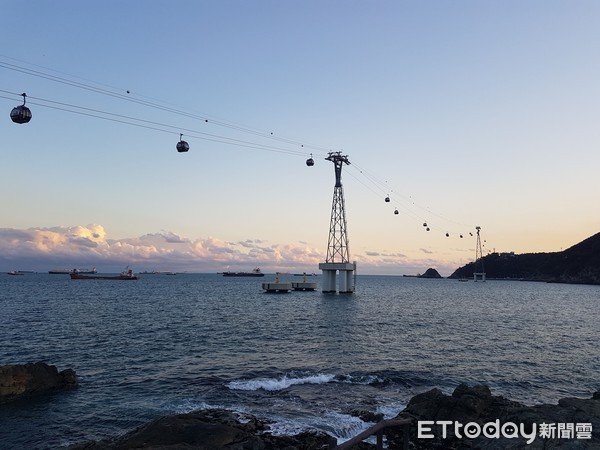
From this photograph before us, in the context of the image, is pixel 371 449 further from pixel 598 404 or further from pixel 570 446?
pixel 598 404

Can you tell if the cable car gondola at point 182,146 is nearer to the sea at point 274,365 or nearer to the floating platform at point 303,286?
the sea at point 274,365

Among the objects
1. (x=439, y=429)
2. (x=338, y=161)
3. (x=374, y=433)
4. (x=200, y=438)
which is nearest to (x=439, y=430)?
(x=439, y=429)

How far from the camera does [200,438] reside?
14.9 m

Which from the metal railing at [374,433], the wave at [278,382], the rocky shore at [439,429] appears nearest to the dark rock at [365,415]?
the rocky shore at [439,429]

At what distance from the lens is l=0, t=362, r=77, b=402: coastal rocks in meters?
23.5

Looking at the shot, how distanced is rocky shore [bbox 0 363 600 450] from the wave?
5550 mm

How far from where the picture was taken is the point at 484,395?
67.5ft

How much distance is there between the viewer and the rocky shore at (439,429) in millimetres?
13031

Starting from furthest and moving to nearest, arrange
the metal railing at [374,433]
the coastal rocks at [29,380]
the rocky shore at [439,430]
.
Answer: the coastal rocks at [29,380] < the rocky shore at [439,430] < the metal railing at [374,433]

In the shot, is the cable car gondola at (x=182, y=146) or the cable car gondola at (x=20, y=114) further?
the cable car gondola at (x=182, y=146)

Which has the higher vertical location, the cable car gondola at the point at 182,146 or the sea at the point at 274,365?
the cable car gondola at the point at 182,146

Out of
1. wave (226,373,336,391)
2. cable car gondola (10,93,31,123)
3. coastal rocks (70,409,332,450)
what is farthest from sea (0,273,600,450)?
cable car gondola (10,93,31,123)

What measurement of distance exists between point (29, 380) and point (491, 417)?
24.8 m

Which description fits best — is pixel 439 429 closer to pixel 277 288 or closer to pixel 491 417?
pixel 491 417
